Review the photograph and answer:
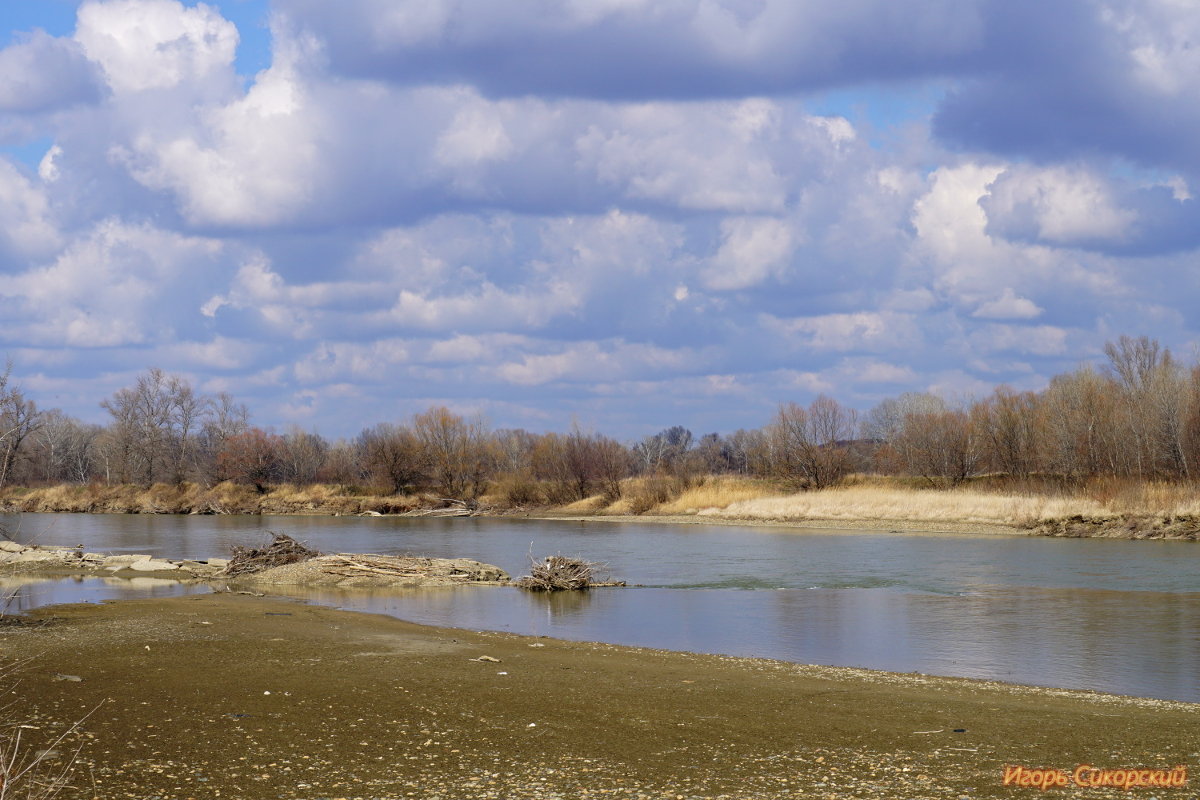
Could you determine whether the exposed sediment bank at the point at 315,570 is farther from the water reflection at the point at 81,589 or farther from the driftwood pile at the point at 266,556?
the water reflection at the point at 81,589

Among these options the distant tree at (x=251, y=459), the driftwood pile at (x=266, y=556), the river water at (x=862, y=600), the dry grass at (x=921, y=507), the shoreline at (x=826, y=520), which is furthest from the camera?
the distant tree at (x=251, y=459)

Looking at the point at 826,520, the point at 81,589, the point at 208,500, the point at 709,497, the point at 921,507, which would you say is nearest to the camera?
the point at 81,589

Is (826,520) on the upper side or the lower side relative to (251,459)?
lower

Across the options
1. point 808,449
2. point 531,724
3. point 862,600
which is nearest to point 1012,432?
point 808,449

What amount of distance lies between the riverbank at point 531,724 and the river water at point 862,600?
3.01 metres

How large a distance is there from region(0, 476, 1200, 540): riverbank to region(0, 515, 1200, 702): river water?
10.4ft

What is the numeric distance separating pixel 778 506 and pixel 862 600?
36.7m

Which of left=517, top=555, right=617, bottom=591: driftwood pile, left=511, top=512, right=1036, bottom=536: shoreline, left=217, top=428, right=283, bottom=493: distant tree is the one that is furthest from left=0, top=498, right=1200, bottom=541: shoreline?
left=517, top=555, right=617, bottom=591: driftwood pile

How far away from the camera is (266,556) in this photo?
106 feet

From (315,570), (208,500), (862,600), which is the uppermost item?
(208,500)

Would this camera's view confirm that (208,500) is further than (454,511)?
Yes

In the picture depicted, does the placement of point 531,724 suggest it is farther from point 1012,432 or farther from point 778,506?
point 1012,432

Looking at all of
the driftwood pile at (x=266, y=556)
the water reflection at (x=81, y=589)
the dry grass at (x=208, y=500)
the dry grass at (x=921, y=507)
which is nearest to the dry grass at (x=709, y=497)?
the dry grass at (x=921, y=507)

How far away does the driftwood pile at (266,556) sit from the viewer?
105ft
